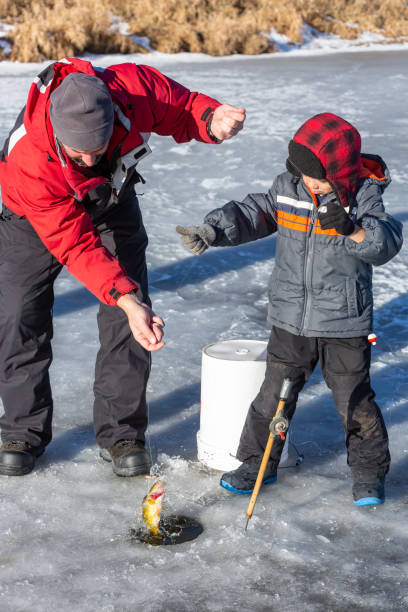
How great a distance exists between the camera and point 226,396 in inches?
125

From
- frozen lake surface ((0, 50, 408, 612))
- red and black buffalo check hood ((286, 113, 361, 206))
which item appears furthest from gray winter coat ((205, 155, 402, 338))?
frozen lake surface ((0, 50, 408, 612))

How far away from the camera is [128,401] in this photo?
331 centimetres

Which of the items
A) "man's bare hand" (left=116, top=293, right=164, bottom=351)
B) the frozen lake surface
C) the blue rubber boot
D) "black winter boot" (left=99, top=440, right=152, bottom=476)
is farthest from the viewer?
"black winter boot" (left=99, top=440, right=152, bottom=476)

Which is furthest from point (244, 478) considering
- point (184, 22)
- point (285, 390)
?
point (184, 22)

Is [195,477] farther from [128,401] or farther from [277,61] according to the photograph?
[277,61]

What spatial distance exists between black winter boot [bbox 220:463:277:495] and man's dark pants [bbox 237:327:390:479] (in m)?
0.07

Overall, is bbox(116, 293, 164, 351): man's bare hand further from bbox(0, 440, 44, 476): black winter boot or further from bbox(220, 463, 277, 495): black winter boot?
bbox(0, 440, 44, 476): black winter boot

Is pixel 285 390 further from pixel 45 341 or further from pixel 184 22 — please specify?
pixel 184 22

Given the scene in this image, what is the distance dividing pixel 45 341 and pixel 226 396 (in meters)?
0.73

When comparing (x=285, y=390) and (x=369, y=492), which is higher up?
(x=285, y=390)

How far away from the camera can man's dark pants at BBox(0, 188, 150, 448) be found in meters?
3.11

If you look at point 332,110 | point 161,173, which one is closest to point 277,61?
point 332,110

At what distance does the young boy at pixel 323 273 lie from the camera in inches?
→ 108

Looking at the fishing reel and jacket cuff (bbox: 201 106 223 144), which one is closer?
the fishing reel
